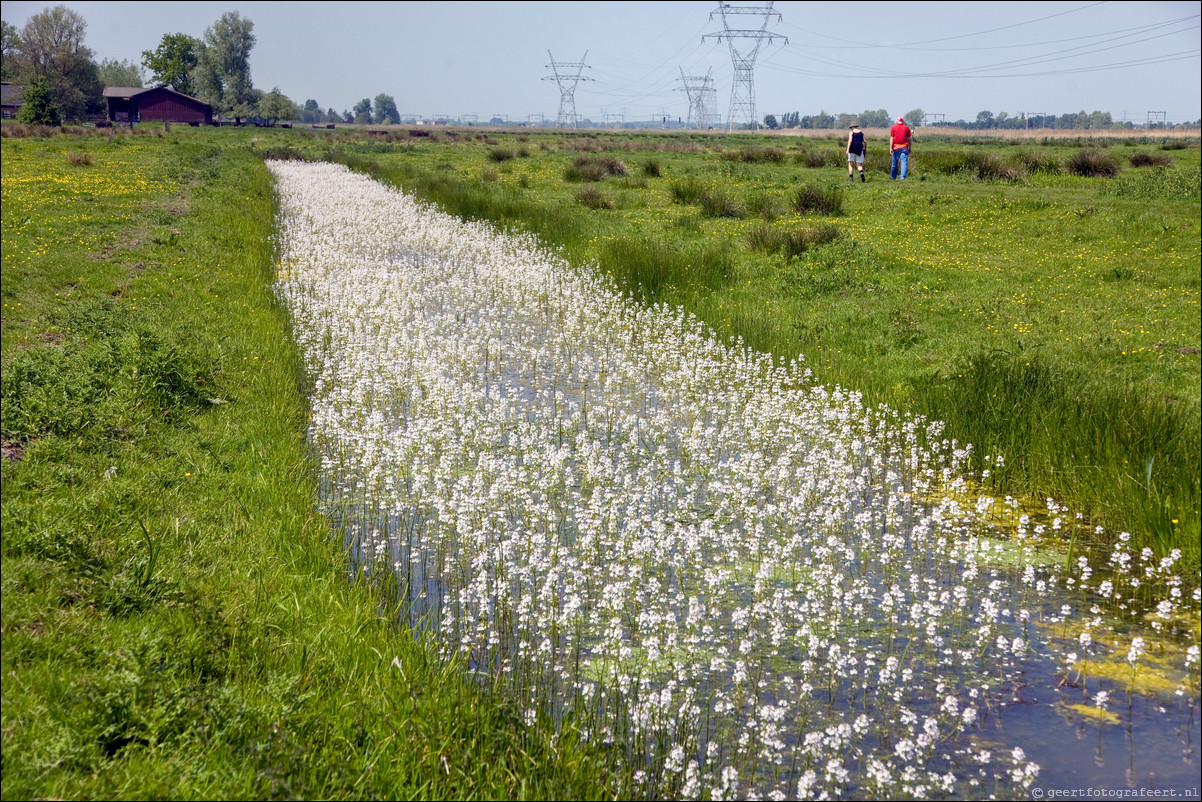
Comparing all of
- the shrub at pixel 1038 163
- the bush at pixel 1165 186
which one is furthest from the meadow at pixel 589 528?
the shrub at pixel 1038 163

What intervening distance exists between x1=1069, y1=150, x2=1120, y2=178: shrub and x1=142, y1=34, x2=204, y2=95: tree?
518ft

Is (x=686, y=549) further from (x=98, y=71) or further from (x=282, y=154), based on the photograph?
(x=98, y=71)

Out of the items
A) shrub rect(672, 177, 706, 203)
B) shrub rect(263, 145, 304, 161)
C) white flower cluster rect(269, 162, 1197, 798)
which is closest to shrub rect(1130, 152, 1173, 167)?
shrub rect(672, 177, 706, 203)

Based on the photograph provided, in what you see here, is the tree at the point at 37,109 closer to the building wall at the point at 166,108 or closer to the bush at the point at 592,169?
the building wall at the point at 166,108

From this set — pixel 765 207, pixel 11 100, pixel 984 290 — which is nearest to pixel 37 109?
pixel 11 100

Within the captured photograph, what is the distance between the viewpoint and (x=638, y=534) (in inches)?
307

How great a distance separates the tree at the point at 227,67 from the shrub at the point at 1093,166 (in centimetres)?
14524

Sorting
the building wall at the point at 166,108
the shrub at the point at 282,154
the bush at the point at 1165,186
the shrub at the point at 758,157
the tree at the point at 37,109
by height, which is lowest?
the bush at the point at 1165,186

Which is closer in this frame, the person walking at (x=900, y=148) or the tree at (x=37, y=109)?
the person walking at (x=900, y=148)

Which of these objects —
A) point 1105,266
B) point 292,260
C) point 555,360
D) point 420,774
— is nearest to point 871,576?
point 420,774

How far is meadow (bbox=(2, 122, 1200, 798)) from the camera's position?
5.02 metres

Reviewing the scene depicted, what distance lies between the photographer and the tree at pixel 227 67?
15588cm

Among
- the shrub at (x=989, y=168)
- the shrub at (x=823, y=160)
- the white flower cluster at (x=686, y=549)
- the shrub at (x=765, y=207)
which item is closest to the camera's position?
the white flower cluster at (x=686, y=549)

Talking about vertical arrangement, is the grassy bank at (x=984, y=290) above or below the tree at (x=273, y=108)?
below
